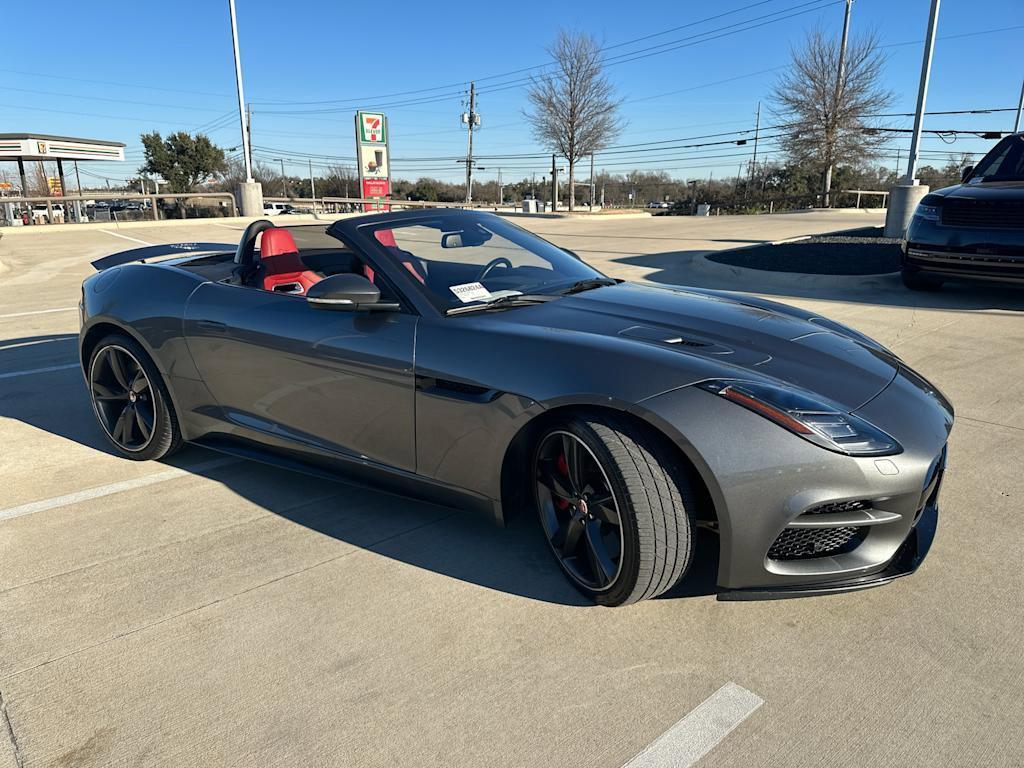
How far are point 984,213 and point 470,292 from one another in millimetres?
6461

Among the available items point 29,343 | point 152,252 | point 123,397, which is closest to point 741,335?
point 123,397

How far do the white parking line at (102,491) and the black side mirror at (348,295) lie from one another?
1.48 metres

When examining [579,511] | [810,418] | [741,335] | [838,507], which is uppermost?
[741,335]

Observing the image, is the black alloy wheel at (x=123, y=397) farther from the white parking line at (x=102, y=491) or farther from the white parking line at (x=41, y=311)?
the white parking line at (x=41, y=311)

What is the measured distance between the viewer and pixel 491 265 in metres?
3.29

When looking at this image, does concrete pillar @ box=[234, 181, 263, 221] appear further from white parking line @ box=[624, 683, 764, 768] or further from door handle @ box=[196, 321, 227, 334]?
white parking line @ box=[624, 683, 764, 768]

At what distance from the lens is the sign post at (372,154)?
3497 centimetres

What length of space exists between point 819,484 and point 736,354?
590mm

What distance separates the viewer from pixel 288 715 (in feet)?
6.35

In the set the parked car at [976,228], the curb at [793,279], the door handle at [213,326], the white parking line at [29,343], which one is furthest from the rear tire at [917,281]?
the white parking line at [29,343]

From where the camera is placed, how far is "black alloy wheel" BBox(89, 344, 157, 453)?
3.65m

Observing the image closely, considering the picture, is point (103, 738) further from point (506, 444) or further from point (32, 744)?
point (506, 444)

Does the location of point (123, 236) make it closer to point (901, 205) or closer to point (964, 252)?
point (901, 205)

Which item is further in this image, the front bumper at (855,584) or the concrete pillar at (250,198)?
the concrete pillar at (250,198)
